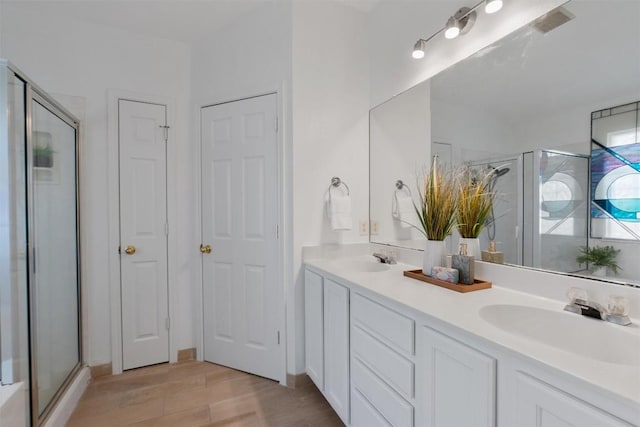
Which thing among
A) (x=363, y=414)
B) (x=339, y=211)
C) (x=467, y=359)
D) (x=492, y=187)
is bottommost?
(x=363, y=414)

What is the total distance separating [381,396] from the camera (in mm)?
1197

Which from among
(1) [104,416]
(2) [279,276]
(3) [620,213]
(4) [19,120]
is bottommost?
(1) [104,416]

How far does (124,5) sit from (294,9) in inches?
45.9

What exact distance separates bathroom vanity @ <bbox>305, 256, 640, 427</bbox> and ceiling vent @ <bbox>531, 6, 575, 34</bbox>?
1065mm

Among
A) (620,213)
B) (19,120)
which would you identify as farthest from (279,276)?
(620,213)

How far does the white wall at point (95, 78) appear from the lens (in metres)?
1.99

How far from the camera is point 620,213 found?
951 mm

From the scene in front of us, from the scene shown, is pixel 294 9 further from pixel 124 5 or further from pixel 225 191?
pixel 225 191

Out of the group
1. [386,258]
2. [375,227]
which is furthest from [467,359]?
[375,227]

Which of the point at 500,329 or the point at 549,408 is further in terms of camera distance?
the point at 500,329

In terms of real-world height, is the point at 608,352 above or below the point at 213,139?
below

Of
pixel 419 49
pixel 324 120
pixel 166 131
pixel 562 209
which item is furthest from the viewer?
pixel 166 131

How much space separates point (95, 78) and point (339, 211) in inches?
80.9

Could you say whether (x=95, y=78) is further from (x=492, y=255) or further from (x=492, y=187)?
(x=492, y=255)
